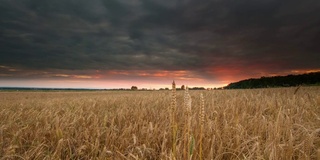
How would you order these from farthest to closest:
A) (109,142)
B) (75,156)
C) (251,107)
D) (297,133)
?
(251,107), (297,133), (109,142), (75,156)

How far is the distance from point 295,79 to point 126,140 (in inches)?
1823

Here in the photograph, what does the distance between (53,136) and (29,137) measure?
0.52 meters

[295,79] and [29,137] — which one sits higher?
[295,79]

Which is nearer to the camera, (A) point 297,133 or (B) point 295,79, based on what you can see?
(A) point 297,133

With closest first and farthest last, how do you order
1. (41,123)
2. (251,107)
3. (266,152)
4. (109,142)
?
(266,152) → (109,142) → (41,123) → (251,107)

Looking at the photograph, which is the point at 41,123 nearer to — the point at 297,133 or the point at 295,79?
the point at 297,133

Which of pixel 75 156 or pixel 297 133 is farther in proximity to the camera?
pixel 297 133

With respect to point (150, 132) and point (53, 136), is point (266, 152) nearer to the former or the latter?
point (150, 132)

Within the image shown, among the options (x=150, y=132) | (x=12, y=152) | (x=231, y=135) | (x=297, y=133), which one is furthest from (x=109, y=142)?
(x=297, y=133)

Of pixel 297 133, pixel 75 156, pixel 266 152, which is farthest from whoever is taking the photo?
pixel 297 133

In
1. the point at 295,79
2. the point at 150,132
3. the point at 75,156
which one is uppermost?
the point at 295,79

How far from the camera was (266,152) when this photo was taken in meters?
2.87

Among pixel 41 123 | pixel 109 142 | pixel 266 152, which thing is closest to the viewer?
pixel 266 152

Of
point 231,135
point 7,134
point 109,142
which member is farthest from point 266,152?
point 7,134
